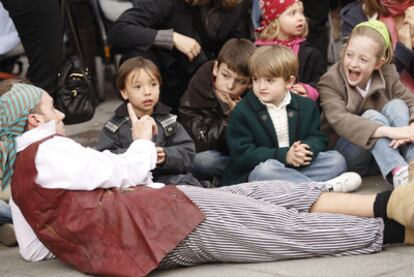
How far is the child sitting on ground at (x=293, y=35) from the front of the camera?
19.1ft

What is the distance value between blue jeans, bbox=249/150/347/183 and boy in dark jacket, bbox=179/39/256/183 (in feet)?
1.46

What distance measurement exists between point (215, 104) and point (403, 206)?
1784 mm

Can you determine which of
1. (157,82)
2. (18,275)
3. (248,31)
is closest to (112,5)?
(248,31)

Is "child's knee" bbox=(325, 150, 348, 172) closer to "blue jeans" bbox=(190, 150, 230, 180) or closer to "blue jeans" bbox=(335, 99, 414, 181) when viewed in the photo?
"blue jeans" bbox=(335, 99, 414, 181)

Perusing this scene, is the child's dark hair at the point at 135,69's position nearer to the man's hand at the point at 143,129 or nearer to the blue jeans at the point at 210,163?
the blue jeans at the point at 210,163

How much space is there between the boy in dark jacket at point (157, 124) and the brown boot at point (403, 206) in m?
1.33

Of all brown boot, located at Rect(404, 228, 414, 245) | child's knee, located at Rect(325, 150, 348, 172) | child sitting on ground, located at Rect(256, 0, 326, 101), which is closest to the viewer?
brown boot, located at Rect(404, 228, 414, 245)

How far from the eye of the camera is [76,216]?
153 inches

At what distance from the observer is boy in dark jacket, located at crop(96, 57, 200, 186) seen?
16.6ft

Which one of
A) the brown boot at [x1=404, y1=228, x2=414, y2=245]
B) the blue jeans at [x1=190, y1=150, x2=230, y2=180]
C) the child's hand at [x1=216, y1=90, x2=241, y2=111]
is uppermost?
the brown boot at [x1=404, y1=228, x2=414, y2=245]

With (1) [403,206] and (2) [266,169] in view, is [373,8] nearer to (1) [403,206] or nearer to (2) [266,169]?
(2) [266,169]

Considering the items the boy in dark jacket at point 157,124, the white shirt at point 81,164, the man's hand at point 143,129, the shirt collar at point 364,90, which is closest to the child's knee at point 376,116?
the shirt collar at point 364,90

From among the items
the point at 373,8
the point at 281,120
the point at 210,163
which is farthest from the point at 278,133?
the point at 373,8

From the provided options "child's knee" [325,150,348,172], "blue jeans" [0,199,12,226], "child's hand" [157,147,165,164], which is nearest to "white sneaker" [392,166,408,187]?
"child's knee" [325,150,348,172]
